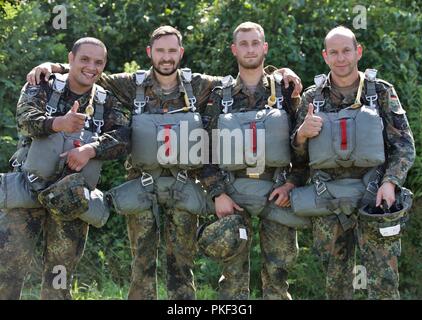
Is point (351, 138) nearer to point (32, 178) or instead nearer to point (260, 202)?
point (260, 202)

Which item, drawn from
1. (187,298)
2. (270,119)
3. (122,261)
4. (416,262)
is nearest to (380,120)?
(270,119)

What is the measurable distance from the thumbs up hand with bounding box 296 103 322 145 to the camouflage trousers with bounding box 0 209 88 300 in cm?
188

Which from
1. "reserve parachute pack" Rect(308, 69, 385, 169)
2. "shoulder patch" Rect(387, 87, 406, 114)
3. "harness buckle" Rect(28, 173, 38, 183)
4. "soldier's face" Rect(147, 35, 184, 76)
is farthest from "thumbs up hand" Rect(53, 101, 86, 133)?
"shoulder patch" Rect(387, 87, 406, 114)

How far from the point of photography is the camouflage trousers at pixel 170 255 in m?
6.61

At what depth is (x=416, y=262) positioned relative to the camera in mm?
8570

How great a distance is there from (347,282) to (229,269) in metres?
0.91

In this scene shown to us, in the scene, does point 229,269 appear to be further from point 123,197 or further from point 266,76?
point 266,76

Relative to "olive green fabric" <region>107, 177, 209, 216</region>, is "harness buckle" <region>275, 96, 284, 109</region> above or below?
above

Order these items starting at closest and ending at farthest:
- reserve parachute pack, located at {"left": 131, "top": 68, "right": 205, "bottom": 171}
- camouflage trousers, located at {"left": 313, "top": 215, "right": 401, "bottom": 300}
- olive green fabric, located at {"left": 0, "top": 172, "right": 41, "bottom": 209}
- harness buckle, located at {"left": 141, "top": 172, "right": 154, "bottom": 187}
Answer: camouflage trousers, located at {"left": 313, "top": 215, "right": 401, "bottom": 300}, olive green fabric, located at {"left": 0, "top": 172, "right": 41, "bottom": 209}, reserve parachute pack, located at {"left": 131, "top": 68, "right": 205, "bottom": 171}, harness buckle, located at {"left": 141, "top": 172, "right": 154, "bottom": 187}

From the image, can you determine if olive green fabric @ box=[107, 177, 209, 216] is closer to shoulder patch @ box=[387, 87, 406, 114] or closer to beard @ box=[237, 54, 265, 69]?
beard @ box=[237, 54, 265, 69]

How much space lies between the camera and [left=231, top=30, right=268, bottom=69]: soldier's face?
661cm

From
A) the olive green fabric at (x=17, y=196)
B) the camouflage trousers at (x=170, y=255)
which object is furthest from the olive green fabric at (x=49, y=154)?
the camouflage trousers at (x=170, y=255)

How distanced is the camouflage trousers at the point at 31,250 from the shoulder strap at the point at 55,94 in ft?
2.61

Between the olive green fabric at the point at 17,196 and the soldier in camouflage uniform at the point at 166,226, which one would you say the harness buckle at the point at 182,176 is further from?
the olive green fabric at the point at 17,196
